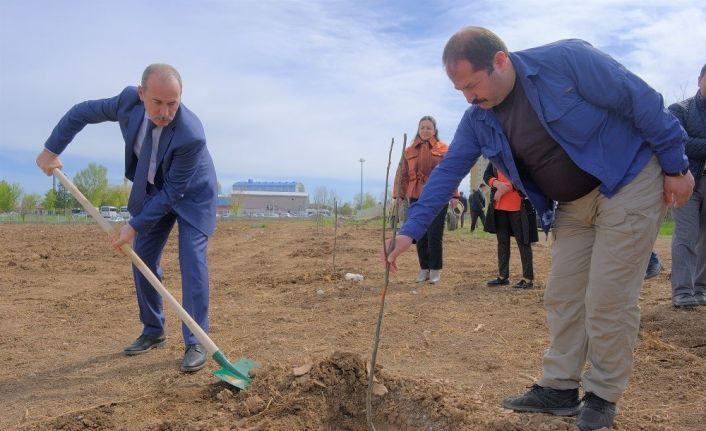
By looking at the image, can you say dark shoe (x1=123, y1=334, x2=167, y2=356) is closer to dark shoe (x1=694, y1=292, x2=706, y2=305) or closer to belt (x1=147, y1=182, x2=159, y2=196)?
belt (x1=147, y1=182, x2=159, y2=196)

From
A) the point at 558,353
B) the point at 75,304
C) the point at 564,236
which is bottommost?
the point at 75,304

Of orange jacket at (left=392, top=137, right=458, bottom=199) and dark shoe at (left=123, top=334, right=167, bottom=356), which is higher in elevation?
orange jacket at (left=392, top=137, right=458, bottom=199)

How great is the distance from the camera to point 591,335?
2.75m

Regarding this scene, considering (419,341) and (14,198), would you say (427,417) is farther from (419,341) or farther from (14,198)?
(14,198)

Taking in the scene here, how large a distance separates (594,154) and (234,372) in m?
2.35

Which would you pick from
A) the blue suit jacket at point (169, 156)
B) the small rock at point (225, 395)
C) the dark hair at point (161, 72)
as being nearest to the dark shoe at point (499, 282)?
the blue suit jacket at point (169, 156)

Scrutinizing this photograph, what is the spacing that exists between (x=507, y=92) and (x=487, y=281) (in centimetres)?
498

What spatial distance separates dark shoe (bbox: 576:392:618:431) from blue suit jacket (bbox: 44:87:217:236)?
2666 mm

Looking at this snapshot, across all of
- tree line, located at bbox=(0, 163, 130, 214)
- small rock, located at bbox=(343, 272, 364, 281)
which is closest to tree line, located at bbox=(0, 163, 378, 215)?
tree line, located at bbox=(0, 163, 130, 214)

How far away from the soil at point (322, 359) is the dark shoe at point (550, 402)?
0.09 metres

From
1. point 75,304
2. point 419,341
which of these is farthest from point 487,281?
point 75,304

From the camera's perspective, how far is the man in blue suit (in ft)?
12.4

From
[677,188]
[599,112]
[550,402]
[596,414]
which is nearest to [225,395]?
[550,402]

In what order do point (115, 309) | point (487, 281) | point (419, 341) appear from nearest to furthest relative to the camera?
point (419, 341)
point (115, 309)
point (487, 281)
